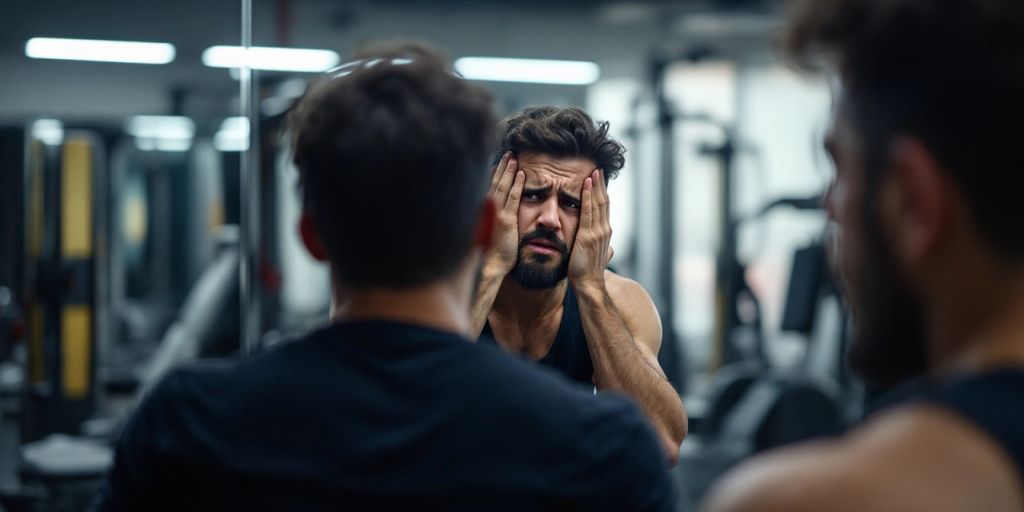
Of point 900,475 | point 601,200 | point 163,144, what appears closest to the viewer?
point 900,475

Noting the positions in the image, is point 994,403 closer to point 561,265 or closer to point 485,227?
point 485,227

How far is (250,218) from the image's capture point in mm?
4098

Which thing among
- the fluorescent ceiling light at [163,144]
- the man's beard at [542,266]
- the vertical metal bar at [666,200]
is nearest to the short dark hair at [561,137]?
the man's beard at [542,266]

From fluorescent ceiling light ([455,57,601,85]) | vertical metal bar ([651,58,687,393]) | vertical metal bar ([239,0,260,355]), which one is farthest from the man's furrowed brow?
vertical metal bar ([651,58,687,393])

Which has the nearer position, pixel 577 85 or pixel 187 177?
pixel 577 85

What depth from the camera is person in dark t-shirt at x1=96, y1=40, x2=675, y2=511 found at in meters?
0.90

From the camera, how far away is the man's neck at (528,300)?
2.13 metres

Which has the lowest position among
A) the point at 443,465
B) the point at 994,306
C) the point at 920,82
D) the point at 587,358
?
the point at 587,358

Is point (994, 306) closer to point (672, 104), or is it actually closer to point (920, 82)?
point (920, 82)

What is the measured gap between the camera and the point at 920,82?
0.68 metres

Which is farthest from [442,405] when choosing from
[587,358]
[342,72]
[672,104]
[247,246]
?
[672,104]

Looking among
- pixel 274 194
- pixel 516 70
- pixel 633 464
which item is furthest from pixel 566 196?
pixel 516 70

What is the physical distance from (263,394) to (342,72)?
0.31 metres

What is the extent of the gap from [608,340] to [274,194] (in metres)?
2.62
